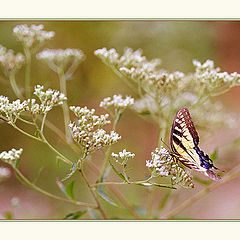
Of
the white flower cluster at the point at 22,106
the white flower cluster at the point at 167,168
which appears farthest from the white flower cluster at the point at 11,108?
the white flower cluster at the point at 167,168

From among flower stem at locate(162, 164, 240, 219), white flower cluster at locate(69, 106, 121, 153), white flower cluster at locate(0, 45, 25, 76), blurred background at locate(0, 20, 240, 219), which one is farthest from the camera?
blurred background at locate(0, 20, 240, 219)

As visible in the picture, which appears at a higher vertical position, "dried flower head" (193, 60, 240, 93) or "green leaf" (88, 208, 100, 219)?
"dried flower head" (193, 60, 240, 93)

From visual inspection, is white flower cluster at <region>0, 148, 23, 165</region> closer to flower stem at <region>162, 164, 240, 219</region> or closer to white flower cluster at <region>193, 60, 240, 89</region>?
flower stem at <region>162, 164, 240, 219</region>

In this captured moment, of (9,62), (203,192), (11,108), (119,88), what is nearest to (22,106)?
(11,108)

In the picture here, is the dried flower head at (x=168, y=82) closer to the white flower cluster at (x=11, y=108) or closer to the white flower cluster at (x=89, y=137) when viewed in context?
the white flower cluster at (x=89, y=137)

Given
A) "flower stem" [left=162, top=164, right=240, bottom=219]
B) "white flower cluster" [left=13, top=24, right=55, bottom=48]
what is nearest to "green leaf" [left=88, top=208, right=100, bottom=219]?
"flower stem" [left=162, top=164, right=240, bottom=219]

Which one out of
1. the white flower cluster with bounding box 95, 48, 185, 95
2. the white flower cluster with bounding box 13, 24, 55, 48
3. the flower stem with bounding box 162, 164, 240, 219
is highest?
the white flower cluster with bounding box 13, 24, 55, 48
